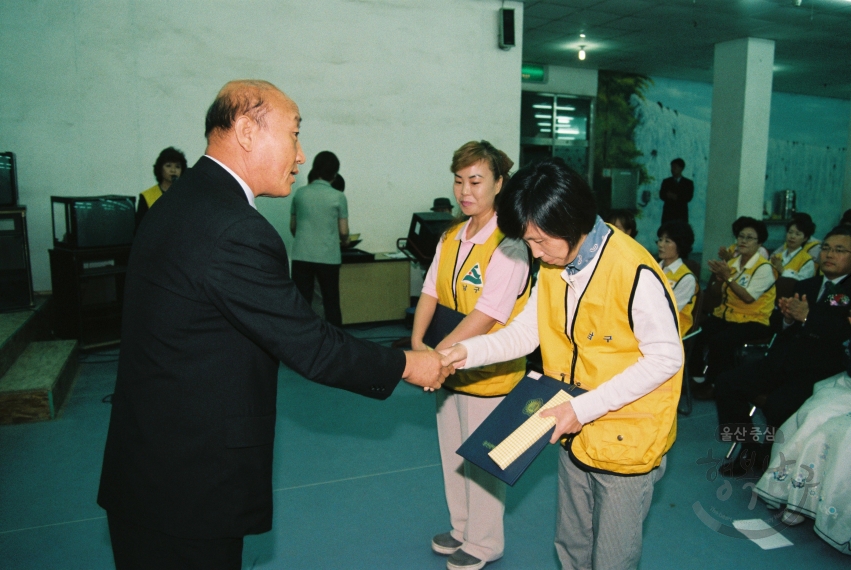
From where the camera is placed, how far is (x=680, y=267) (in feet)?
13.1

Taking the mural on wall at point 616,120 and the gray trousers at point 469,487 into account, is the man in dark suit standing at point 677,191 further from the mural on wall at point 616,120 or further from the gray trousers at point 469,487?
the gray trousers at point 469,487

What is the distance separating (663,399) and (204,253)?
3.86 feet

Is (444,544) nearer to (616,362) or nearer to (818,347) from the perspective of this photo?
(616,362)

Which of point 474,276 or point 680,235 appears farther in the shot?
point 680,235

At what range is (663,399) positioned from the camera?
1552 millimetres

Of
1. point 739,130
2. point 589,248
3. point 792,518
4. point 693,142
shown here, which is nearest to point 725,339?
point 792,518

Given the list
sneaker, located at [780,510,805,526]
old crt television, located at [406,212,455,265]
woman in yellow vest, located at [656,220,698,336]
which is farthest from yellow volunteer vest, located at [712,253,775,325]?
old crt television, located at [406,212,455,265]

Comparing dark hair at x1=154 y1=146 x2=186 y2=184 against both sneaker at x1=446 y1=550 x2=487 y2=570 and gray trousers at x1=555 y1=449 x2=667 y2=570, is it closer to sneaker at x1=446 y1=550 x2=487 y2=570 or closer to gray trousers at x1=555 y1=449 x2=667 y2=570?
sneaker at x1=446 y1=550 x2=487 y2=570

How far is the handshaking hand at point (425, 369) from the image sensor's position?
5.63 ft

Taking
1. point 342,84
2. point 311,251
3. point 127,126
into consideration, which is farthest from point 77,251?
point 342,84

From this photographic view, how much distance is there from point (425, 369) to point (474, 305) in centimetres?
51

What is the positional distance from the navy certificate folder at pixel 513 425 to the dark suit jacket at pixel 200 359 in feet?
1.65

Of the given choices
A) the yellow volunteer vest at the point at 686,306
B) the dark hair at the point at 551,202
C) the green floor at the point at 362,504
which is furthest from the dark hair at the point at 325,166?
the dark hair at the point at 551,202

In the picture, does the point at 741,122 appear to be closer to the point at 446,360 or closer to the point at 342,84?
the point at 342,84
